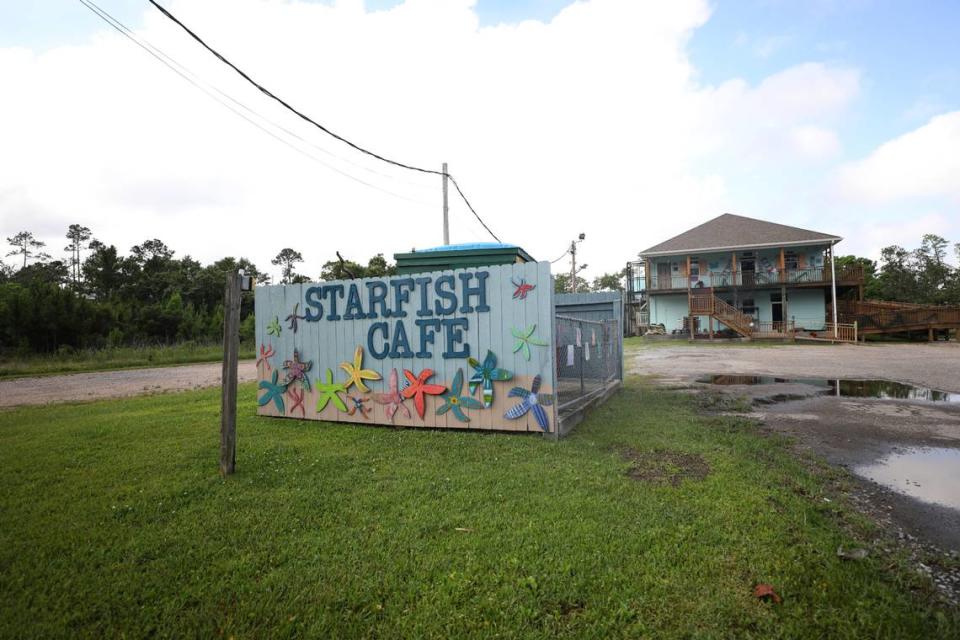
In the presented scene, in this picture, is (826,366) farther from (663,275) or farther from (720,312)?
(663,275)

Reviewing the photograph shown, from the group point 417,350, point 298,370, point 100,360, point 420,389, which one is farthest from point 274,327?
point 100,360

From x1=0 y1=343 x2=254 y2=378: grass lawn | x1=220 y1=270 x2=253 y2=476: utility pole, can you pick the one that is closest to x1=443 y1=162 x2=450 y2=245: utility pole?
x1=220 y1=270 x2=253 y2=476: utility pole

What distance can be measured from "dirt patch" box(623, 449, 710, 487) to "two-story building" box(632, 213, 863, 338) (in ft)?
84.3

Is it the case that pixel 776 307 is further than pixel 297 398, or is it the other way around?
pixel 776 307

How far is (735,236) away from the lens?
A: 105ft

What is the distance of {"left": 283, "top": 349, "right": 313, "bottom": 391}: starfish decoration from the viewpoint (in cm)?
714

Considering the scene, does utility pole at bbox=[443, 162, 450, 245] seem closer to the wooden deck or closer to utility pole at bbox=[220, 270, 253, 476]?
utility pole at bbox=[220, 270, 253, 476]

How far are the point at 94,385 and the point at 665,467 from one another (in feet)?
48.0

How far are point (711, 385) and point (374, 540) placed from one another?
979cm

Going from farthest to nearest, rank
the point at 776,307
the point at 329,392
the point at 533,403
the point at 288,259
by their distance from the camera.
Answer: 1. the point at 288,259
2. the point at 776,307
3. the point at 329,392
4. the point at 533,403

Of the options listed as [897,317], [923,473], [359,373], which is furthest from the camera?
[897,317]

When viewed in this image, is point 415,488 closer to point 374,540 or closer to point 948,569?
point 374,540

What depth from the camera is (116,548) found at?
3.10m

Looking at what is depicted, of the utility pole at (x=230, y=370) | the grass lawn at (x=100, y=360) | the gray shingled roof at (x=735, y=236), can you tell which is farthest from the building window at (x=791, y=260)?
the utility pole at (x=230, y=370)
